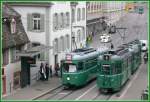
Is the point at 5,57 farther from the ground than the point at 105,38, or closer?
closer

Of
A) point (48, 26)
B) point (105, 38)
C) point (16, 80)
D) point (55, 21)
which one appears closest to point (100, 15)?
point (105, 38)

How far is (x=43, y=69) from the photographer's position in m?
47.0

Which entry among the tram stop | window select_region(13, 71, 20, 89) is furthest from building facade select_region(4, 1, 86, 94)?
window select_region(13, 71, 20, 89)

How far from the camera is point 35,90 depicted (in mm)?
42656

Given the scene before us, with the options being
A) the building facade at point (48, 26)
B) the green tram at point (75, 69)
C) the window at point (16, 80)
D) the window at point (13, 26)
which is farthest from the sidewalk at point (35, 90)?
the window at point (13, 26)

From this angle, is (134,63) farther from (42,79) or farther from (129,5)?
(129,5)

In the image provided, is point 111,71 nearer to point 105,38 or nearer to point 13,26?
point 13,26

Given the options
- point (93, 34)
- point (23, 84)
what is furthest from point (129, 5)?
point (23, 84)

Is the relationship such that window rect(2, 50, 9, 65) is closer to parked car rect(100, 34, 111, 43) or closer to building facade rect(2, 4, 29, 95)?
building facade rect(2, 4, 29, 95)

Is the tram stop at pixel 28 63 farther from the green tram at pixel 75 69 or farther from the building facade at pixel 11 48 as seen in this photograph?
the green tram at pixel 75 69

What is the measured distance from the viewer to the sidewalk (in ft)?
130

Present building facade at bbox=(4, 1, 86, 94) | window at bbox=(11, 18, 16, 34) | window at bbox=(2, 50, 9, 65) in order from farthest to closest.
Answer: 1. building facade at bbox=(4, 1, 86, 94)
2. window at bbox=(11, 18, 16, 34)
3. window at bbox=(2, 50, 9, 65)

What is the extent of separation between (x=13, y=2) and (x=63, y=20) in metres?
7.90

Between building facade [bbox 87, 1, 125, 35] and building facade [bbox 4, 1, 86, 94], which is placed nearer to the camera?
building facade [bbox 4, 1, 86, 94]
